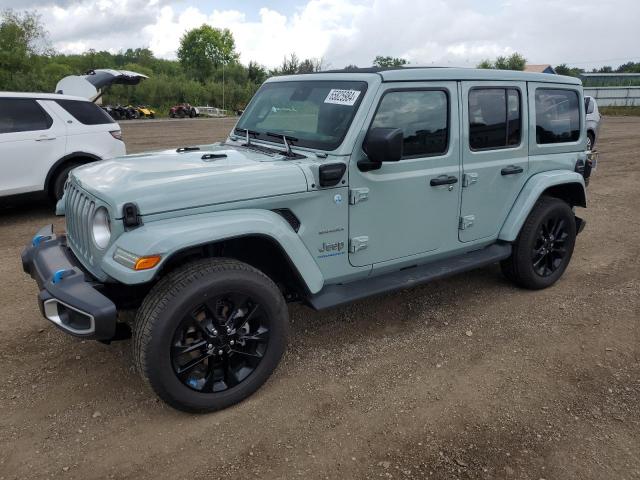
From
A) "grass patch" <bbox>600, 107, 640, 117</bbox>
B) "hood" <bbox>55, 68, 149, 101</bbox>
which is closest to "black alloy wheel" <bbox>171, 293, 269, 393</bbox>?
"hood" <bbox>55, 68, 149, 101</bbox>

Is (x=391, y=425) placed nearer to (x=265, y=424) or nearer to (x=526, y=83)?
(x=265, y=424)

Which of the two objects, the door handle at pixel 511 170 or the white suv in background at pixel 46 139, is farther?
the white suv in background at pixel 46 139

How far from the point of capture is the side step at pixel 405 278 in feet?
11.0

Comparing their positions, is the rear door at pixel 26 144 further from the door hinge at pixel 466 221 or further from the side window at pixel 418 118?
the door hinge at pixel 466 221

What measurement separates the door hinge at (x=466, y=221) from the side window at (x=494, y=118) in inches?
21.0

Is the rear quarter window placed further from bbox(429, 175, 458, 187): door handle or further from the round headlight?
bbox(429, 175, 458, 187): door handle

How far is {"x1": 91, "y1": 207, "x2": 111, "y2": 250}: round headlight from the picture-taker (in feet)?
9.13

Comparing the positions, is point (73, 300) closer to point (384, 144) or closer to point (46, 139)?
point (384, 144)

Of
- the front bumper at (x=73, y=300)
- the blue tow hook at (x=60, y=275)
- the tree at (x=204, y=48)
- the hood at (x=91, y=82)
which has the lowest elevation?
the front bumper at (x=73, y=300)

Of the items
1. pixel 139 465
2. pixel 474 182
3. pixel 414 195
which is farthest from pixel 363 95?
pixel 139 465

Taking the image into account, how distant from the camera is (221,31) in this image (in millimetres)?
85562

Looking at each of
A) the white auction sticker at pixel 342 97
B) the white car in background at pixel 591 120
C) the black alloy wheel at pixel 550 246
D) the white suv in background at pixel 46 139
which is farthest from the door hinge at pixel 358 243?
the white car in background at pixel 591 120

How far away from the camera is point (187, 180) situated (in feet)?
9.22

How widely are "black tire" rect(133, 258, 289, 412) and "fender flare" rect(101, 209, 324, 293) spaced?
0.19m
